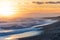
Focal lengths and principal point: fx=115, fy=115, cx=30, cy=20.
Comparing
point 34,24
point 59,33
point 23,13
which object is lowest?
point 59,33

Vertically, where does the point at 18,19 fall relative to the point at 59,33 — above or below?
above

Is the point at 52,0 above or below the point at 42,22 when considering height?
above

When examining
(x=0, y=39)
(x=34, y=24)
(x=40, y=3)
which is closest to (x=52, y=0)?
(x=40, y=3)

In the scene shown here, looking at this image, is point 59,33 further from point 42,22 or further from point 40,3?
point 40,3

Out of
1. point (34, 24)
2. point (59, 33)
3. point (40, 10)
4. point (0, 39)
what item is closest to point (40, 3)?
point (40, 10)

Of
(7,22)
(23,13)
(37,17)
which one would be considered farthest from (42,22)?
(7,22)

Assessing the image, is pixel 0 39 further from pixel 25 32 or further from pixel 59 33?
pixel 59 33

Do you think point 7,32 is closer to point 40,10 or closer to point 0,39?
point 0,39
